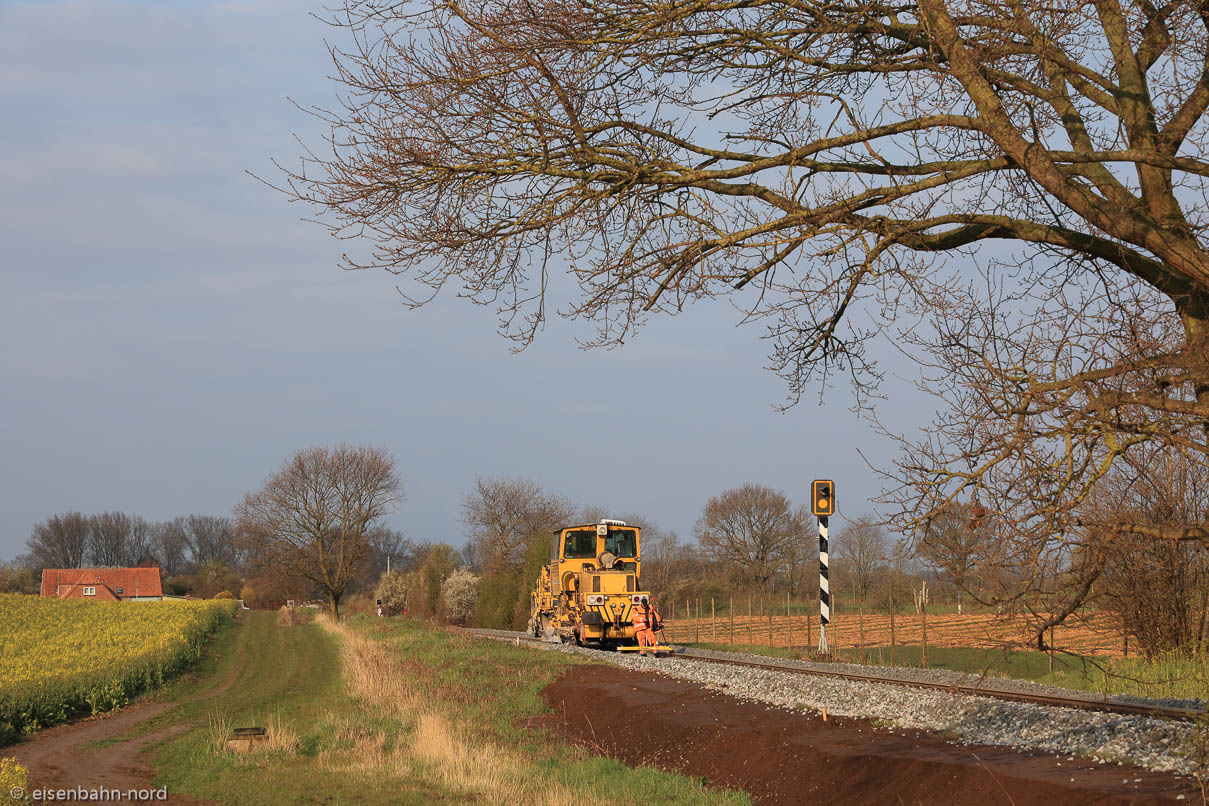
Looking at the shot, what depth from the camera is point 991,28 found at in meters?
7.05

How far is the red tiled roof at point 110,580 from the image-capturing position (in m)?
89.7

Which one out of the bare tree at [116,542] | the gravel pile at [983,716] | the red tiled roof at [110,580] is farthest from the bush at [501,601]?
the bare tree at [116,542]

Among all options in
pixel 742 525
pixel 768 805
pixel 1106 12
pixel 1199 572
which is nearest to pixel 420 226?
pixel 1106 12

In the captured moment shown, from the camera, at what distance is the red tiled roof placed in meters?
89.7

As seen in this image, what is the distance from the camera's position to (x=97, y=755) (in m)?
15.7

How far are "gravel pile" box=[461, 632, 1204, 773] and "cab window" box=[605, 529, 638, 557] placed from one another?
9928 mm

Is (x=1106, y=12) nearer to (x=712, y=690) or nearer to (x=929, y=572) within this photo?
(x=929, y=572)

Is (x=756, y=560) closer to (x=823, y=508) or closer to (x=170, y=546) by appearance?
(x=823, y=508)

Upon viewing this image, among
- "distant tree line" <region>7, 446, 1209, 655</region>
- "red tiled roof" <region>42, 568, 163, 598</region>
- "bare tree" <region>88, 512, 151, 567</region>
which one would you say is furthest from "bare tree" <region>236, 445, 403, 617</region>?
"bare tree" <region>88, 512, 151, 567</region>

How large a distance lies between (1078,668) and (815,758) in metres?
3.89

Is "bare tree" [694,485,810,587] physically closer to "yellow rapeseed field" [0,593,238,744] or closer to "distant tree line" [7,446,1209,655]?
"distant tree line" [7,446,1209,655]

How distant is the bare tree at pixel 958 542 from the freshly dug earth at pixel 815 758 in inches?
75.8

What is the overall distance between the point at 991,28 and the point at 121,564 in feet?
436

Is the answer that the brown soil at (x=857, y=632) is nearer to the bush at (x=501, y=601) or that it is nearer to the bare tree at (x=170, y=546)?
the bush at (x=501, y=601)
